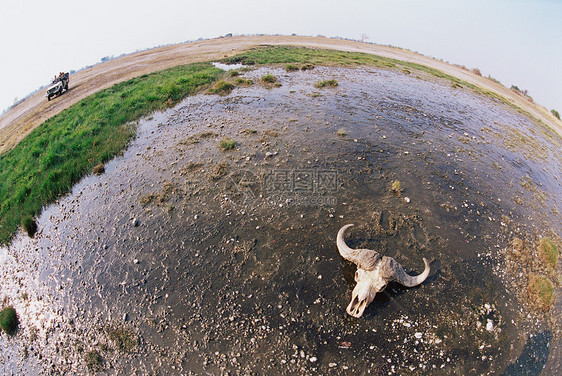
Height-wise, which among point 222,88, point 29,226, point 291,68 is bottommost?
point 29,226

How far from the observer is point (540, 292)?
8.91m

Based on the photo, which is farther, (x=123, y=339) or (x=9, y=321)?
(x=9, y=321)

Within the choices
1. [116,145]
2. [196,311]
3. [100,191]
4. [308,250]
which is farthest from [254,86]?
[196,311]

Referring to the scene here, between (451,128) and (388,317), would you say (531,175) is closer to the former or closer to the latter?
(451,128)

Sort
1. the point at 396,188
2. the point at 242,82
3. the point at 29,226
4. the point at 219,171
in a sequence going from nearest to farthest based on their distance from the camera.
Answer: the point at 29,226 → the point at 396,188 → the point at 219,171 → the point at 242,82

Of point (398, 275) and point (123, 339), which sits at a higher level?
point (123, 339)

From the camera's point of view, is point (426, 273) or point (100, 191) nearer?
point (426, 273)

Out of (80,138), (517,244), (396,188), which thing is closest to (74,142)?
(80,138)

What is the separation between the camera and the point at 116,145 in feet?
56.0

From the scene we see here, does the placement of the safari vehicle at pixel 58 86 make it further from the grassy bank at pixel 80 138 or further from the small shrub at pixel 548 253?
the small shrub at pixel 548 253

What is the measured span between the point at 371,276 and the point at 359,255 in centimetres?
84

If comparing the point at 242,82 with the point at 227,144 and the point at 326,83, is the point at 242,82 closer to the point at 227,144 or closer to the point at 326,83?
the point at 326,83

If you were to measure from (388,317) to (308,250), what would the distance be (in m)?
3.56

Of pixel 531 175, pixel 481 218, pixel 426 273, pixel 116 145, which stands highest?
pixel 116 145
